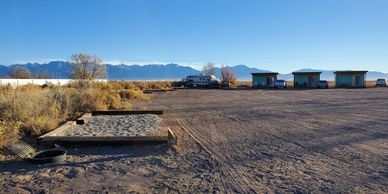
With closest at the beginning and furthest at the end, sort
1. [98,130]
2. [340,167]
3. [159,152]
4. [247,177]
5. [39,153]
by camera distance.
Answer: [247,177] < [340,167] < [39,153] < [159,152] < [98,130]

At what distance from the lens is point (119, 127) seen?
13.6m

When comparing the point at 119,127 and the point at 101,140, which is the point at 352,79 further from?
the point at 101,140

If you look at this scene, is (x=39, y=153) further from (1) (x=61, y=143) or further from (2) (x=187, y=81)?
(2) (x=187, y=81)

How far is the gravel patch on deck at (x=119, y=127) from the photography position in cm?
1206

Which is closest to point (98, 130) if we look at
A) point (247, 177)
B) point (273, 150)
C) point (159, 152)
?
point (159, 152)

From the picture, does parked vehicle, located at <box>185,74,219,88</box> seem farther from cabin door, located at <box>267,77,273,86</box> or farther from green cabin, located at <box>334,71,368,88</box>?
green cabin, located at <box>334,71,368,88</box>

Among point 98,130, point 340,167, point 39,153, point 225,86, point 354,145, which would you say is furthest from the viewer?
point 225,86

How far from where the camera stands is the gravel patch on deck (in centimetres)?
1206

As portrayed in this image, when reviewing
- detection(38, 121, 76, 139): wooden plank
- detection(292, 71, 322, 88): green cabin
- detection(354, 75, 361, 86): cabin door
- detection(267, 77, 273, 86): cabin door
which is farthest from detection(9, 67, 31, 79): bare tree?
detection(38, 121, 76, 139): wooden plank

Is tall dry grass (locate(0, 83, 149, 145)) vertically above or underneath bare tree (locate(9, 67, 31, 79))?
underneath

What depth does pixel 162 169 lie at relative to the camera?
7852 millimetres

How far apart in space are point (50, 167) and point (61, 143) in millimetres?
2160

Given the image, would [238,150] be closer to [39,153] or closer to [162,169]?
[162,169]

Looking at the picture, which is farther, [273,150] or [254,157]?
[273,150]
